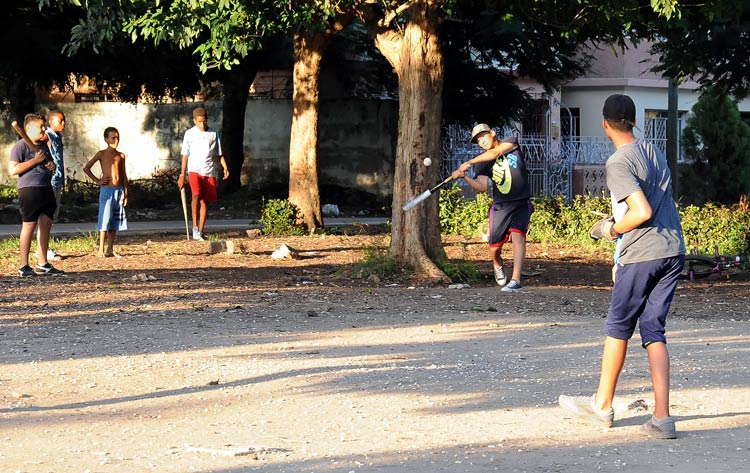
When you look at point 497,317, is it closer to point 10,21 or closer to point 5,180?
point 10,21

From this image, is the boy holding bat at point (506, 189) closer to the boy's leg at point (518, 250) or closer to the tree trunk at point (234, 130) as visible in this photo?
the boy's leg at point (518, 250)

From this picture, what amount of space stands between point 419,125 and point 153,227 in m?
8.15

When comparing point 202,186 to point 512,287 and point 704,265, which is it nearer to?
point 512,287

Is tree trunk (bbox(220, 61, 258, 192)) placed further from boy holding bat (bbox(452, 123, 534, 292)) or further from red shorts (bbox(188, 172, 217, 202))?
boy holding bat (bbox(452, 123, 534, 292))

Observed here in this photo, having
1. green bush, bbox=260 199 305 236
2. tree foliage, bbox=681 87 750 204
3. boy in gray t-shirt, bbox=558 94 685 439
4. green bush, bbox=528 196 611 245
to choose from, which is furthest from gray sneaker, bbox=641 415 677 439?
tree foliage, bbox=681 87 750 204

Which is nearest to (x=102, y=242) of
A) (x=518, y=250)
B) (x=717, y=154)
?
(x=518, y=250)

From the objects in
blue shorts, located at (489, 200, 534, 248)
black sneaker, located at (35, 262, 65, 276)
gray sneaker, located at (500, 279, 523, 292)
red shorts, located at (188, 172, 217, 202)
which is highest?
red shorts, located at (188, 172, 217, 202)

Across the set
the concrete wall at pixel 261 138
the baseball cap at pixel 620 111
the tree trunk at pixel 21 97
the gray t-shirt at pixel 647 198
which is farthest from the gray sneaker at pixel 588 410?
the concrete wall at pixel 261 138

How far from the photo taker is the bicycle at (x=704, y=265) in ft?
45.1

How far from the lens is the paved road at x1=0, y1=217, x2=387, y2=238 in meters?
18.7

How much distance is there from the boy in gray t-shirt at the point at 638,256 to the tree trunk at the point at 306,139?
12698 millimetres

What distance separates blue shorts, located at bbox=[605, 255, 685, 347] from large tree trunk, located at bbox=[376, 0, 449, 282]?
651 cm

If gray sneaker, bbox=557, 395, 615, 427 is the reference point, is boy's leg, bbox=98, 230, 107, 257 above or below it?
above

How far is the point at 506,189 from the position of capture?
11.9m
